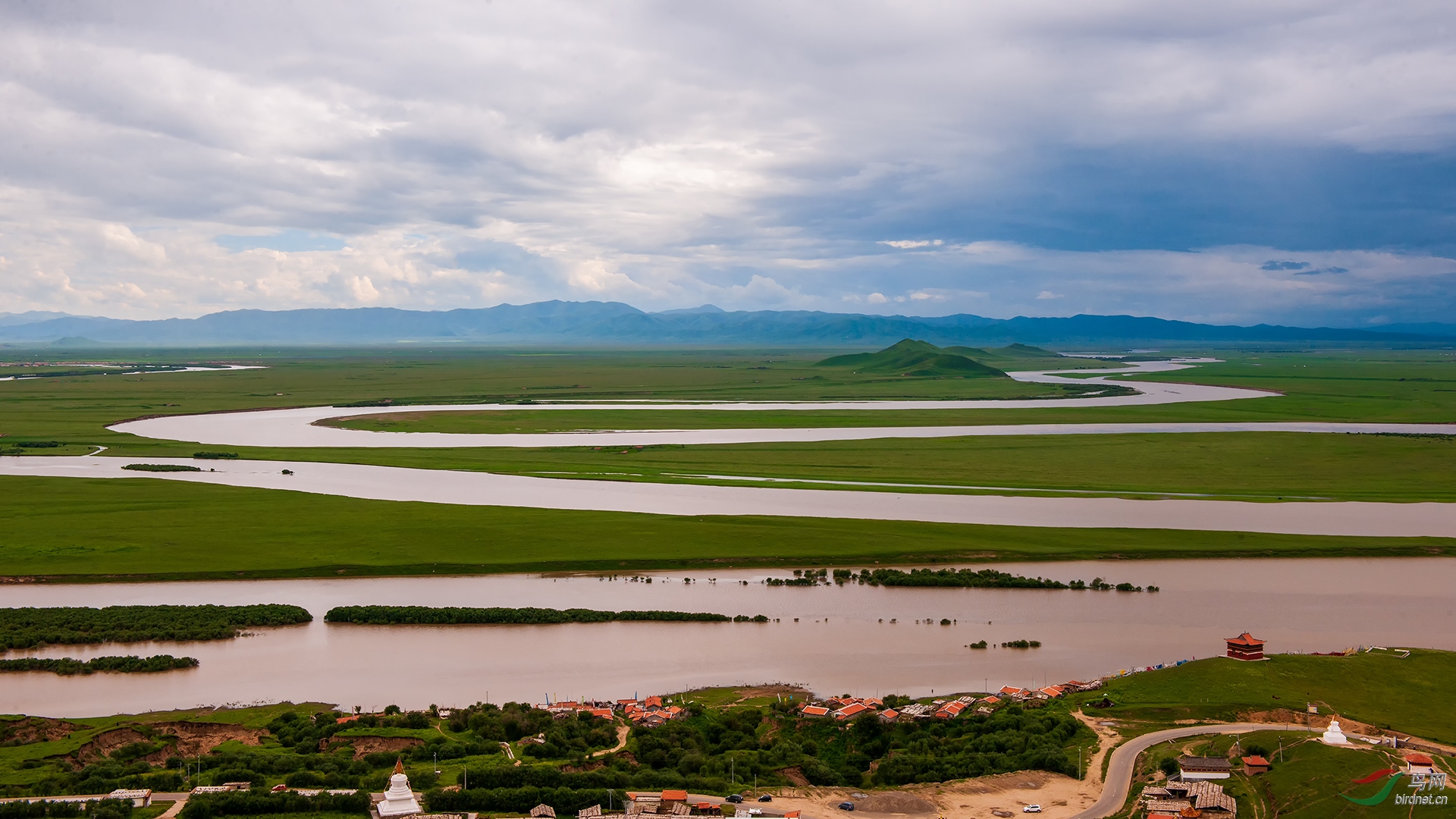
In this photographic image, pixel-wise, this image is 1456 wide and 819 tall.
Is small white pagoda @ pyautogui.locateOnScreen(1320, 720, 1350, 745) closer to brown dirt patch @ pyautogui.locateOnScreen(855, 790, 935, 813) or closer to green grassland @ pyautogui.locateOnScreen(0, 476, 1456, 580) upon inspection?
brown dirt patch @ pyautogui.locateOnScreen(855, 790, 935, 813)

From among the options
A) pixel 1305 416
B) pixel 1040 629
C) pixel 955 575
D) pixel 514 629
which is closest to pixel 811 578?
pixel 955 575

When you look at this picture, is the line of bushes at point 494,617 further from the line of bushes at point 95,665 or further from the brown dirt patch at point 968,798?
the brown dirt patch at point 968,798

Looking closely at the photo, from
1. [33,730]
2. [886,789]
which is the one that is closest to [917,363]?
[886,789]

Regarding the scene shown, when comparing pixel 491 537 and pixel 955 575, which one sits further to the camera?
pixel 491 537

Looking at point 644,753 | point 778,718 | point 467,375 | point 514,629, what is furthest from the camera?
point 467,375

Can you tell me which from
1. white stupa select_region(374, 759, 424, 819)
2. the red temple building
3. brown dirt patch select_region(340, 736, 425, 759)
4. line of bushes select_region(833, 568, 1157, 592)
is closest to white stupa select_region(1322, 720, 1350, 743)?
the red temple building

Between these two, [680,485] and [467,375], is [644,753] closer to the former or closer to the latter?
[680,485]

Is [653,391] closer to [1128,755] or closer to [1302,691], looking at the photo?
[1302,691]
